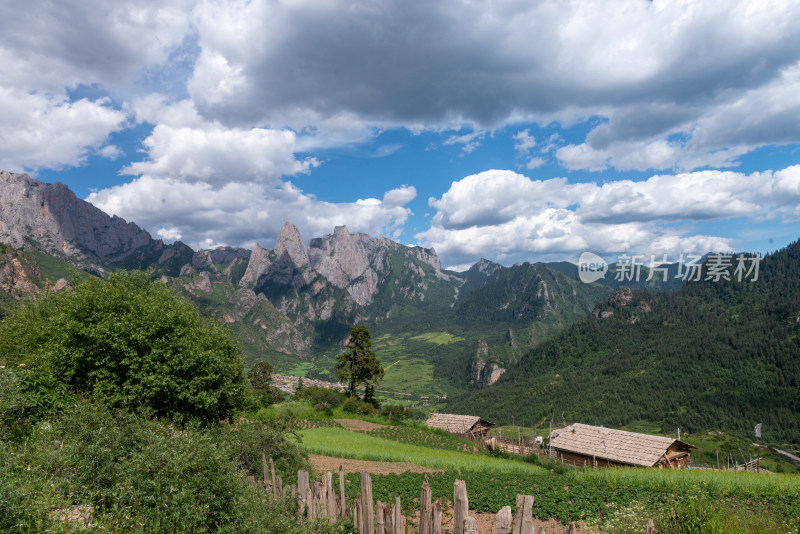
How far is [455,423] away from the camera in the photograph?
4662 centimetres

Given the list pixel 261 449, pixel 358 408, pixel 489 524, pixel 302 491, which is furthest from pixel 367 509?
pixel 358 408

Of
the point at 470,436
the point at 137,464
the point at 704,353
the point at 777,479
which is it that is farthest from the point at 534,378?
the point at 137,464

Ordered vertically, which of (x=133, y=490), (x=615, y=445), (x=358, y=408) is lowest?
(x=358, y=408)

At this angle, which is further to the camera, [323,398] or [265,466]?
[323,398]

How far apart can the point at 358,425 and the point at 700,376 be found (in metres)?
157

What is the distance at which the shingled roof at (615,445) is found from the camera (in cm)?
3288

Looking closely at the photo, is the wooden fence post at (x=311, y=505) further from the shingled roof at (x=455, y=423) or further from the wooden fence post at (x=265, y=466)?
the shingled roof at (x=455, y=423)

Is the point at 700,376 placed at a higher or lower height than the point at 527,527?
lower

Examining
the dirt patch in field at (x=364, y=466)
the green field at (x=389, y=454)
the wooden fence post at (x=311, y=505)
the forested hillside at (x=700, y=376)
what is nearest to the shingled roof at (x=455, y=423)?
the green field at (x=389, y=454)

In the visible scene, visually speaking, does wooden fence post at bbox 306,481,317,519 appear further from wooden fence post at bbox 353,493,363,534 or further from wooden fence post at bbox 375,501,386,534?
wooden fence post at bbox 375,501,386,534

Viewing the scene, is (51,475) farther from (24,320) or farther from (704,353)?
(704,353)

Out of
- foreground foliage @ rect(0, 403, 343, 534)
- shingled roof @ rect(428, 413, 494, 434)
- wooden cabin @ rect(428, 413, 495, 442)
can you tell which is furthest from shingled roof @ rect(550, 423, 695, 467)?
foreground foliage @ rect(0, 403, 343, 534)

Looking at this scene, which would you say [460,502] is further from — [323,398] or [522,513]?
[323,398]

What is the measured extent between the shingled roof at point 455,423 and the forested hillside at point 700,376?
108 meters
